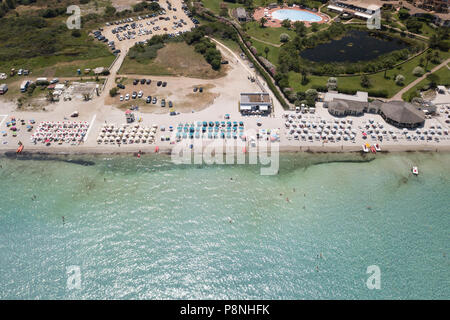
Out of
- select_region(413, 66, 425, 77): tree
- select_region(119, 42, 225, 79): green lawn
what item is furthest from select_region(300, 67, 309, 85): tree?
select_region(413, 66, 425, 77): tree

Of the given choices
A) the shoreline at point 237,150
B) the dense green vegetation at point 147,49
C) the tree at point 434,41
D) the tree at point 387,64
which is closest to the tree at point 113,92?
the dense green vegetation at point 147,49

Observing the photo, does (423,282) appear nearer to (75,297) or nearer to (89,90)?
(75,297)

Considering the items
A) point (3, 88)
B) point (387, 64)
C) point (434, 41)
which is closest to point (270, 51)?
point (387, 64)

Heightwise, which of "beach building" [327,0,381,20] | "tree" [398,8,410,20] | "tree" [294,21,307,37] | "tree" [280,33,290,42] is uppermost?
"beach building" [327,0,381,20]

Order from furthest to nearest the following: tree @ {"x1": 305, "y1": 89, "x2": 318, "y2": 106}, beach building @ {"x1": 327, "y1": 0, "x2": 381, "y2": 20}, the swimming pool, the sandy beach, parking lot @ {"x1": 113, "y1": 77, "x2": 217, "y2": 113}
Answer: the swimming pool, beach building @ {"x1": 327, "y1": 0, "x2": 381, "y2": 20}, parking lot @ {"x1": 113, "y1": 77, "x2": 217, "y2": 113}, tree @ {"x1": 305, "y1": 89, "x2": 318, "y2": 106}, the sandy beach

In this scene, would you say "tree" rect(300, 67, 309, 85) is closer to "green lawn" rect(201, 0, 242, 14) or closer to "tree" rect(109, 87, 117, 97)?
"tree" rect(109, 87, 117, 97)
